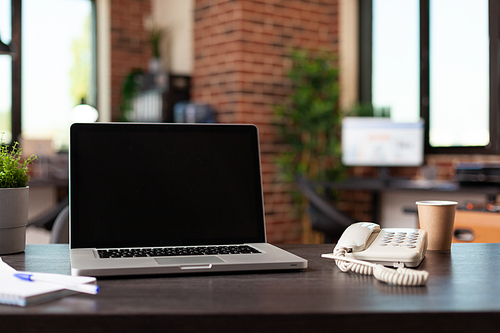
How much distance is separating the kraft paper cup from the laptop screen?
14.0 inches

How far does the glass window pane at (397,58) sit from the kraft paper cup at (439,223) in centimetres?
302

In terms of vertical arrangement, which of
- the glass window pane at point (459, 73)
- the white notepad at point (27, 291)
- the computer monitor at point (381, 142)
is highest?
the glass window pane at point (459, 73)


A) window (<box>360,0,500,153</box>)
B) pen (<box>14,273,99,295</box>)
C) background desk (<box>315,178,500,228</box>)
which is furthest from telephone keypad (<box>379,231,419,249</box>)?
window (<box>360,0,500,153</box>)

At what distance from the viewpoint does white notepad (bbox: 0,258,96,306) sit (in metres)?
0.71

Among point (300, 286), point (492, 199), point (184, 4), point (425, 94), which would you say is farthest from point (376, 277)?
point (184, 4)

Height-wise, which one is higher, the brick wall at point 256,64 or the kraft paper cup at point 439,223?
the brick wall at point 256,64

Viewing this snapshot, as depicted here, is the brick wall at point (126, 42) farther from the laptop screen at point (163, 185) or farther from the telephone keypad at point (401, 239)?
the telephone keypad at point (401, 239)

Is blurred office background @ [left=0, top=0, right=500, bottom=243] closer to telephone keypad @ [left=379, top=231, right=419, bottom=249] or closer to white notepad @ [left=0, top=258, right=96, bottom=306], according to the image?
telephone keypad @ [left=379, top=231, right=419, bottom=249]

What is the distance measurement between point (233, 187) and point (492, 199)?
2.36m

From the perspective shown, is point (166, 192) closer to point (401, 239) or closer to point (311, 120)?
point (401, 239)

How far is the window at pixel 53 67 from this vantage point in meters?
5.12

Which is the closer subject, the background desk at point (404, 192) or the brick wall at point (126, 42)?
the background desk at point (404, 192)

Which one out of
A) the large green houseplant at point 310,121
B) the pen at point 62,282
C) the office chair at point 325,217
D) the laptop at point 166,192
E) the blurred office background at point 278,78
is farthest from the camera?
the large green houseplant at point 310,121

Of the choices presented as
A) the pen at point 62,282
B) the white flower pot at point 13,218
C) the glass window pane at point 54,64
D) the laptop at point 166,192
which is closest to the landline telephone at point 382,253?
the laptop at point 166,192
